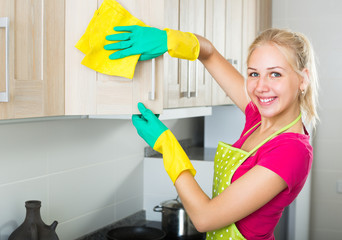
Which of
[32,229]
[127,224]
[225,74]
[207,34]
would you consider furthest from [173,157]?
[127,224]

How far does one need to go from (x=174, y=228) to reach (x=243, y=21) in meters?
1.19

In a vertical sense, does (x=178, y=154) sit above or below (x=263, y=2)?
below

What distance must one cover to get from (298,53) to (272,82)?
4.6 inches

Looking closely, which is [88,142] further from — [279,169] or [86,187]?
[279,169]

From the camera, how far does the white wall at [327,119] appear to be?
10.2 ft

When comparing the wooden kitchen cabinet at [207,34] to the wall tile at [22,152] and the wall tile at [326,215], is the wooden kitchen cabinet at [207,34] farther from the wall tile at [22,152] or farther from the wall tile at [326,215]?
the wall tile at [326,215]

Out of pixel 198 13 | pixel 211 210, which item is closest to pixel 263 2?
pixel 198 13

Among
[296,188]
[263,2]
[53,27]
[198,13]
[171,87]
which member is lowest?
[296,188]

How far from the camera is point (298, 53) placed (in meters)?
1.35

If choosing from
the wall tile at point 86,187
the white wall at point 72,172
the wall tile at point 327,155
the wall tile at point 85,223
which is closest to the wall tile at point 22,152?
the white wall at point 72,172

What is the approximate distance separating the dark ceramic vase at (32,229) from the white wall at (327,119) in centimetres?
211

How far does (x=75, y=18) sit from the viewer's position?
121 centimetres

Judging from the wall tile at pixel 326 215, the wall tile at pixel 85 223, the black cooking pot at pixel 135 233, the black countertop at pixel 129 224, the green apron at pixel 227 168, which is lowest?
the wall tile at pixel 326 215

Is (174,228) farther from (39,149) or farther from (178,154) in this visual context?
(178,154)
